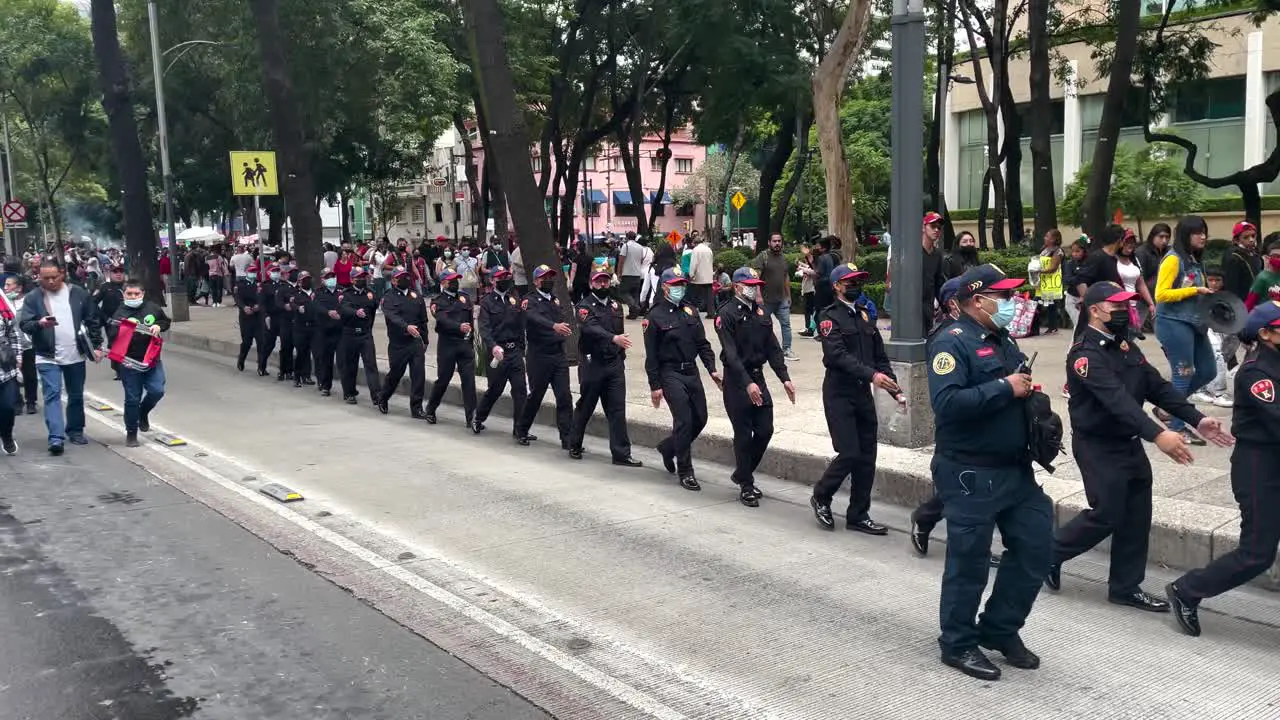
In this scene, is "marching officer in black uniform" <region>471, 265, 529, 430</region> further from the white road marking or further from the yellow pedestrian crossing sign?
the yellow pedestrian crossing sign

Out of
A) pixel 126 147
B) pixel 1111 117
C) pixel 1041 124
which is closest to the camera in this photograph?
pixel 1111 117

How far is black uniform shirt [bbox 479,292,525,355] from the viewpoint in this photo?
11.4 m

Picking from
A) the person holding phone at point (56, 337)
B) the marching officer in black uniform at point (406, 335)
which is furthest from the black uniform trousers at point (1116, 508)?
the person holding phone at point (56, 337)

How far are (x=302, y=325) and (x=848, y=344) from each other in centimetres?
1060

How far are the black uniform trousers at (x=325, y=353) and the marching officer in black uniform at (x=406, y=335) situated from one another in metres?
2.20

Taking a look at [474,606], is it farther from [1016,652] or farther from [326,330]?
[326,330]

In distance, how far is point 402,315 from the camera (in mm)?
12867

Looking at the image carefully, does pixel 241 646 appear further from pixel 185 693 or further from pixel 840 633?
pixel 840 633

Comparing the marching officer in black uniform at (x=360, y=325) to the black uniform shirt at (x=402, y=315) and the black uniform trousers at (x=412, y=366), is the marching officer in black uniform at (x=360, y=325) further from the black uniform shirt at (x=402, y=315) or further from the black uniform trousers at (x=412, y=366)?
the black uniform shirt at (x=402, y=315)

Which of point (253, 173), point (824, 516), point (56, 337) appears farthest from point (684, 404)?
point (253, 173)

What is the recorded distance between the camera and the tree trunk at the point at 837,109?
14625 millimetres

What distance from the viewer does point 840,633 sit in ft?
18.2

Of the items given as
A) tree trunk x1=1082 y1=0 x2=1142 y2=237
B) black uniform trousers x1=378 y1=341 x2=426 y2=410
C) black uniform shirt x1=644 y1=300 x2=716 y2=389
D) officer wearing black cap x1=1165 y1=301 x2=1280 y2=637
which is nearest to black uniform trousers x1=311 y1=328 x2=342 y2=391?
black uniform trousers x1=378 y1=341 x2=426 y2=410

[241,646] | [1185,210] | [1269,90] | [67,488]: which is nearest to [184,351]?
[67,488]
